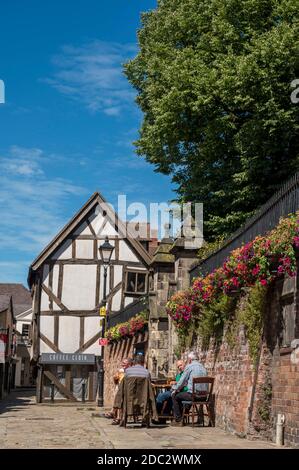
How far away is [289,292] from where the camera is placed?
9742 mm

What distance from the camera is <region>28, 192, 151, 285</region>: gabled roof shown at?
36375 millimetres

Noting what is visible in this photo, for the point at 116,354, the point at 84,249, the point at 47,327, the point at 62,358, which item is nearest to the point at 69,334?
the point at 47,327

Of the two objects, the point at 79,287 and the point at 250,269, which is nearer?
the point at 250,269

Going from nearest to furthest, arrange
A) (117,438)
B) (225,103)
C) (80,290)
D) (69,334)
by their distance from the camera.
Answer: (117,438) → (225,103) → (69,334) → (80,290)

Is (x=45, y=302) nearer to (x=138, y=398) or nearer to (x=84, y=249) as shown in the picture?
(x=84, y=249)

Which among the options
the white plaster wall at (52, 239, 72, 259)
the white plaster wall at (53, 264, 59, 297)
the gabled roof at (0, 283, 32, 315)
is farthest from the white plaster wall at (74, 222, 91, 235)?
the gabled roof at (0, 283, 32, 315)

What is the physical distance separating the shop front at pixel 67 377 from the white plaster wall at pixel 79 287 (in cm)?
250

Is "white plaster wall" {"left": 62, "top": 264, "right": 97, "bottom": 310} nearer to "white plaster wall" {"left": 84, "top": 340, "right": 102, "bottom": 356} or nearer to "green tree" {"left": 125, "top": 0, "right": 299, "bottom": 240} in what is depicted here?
"white plaster wall" {"left": 84, "top": 340, "right": 102, "bottom": 356}

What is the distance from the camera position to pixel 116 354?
97.2 ft

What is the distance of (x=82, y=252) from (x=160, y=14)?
43.2ft

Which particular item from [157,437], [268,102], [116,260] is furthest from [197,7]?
[157,437]

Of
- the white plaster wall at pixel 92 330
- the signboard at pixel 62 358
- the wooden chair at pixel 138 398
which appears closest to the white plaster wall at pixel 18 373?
the white plaster wall at pixel 92 330

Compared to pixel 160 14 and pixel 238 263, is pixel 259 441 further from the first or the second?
pixel 160 14

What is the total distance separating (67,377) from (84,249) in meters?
6.27
